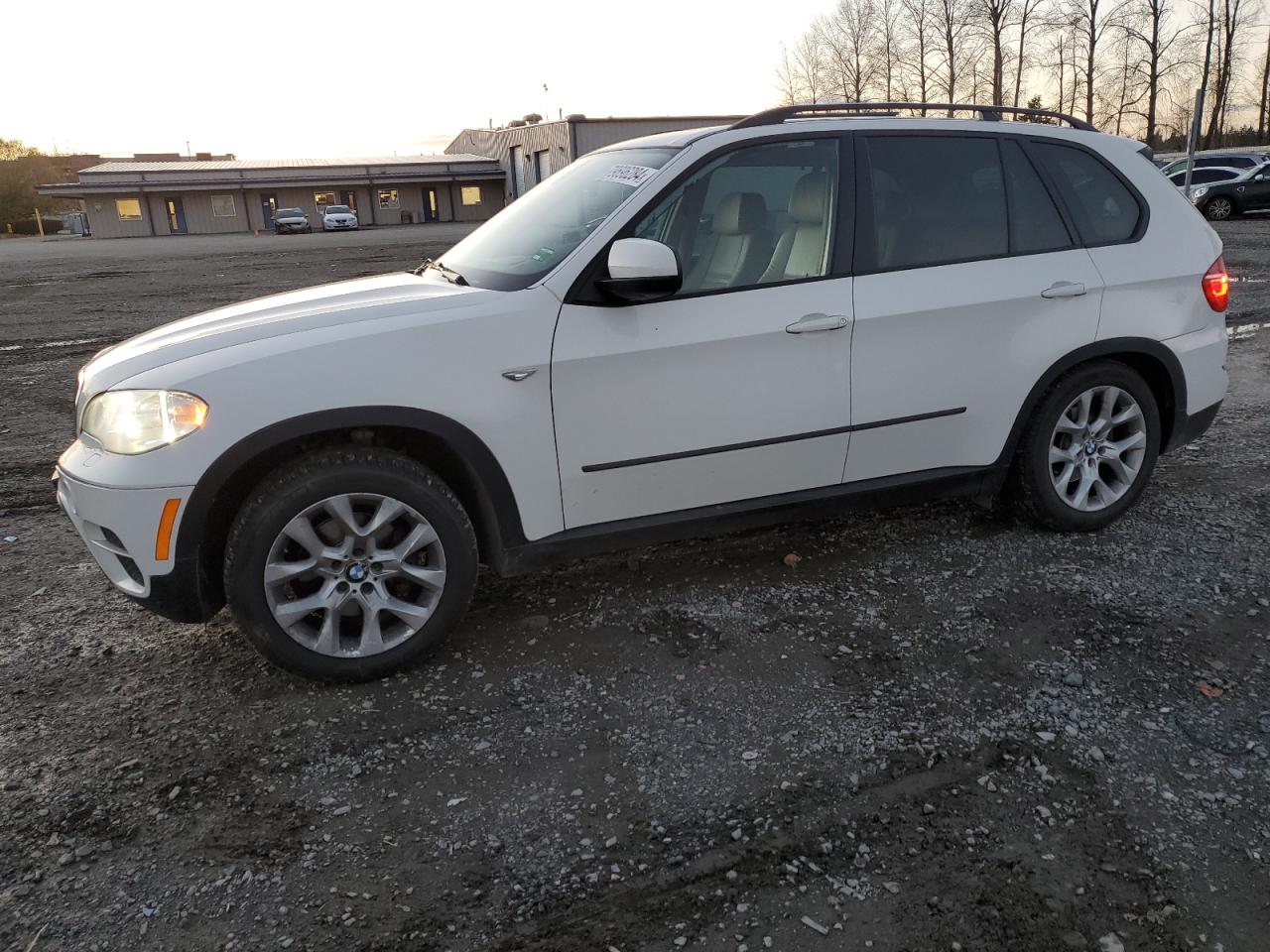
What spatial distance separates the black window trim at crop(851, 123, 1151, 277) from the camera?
379 centimetres

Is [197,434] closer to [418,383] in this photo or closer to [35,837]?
[418,383]

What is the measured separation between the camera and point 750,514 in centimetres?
376

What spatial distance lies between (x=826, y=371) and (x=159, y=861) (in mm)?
2735

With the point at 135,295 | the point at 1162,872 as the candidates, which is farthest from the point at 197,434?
the point at 135,295

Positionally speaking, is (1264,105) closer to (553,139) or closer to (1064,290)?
(553,139)

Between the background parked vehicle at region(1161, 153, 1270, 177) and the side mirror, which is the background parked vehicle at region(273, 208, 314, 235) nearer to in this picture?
the background parked vehicle at region(1161, 153, 1270, 177)

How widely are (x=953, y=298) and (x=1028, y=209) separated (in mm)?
654

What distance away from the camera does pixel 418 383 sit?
3166 mm

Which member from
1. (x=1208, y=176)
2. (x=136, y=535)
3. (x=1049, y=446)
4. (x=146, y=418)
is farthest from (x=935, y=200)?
(x=1208, y=176)

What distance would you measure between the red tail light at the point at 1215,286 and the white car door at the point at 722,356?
191 cm

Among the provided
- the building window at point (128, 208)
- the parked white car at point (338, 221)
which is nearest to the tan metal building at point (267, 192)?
the building window at point (128, 208)

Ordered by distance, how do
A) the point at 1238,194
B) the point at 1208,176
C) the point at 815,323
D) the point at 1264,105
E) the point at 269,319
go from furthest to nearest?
the point at 1264,105
the point at 1208,176
the point at 1238,194
the point at 815,323
the point at 269,319

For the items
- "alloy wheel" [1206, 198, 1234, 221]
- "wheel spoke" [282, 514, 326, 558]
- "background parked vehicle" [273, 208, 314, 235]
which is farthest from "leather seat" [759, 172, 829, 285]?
"background parked vehicle" [273, 208, 314, 235]

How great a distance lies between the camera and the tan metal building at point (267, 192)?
→ 2330 inches
